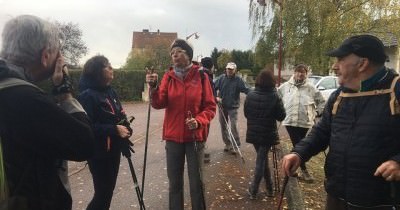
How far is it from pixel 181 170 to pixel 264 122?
197 cm

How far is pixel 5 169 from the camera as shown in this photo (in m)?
1.99

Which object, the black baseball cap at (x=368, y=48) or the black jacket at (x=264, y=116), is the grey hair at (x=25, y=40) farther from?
the black jacket at (x=264, y=116)

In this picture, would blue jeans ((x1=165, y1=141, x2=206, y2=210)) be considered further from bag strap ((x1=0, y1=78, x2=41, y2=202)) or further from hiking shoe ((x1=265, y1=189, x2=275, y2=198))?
bag strap ((x1=0, y1=78, x2=41, y2=202))

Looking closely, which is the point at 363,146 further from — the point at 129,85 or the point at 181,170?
the point at 129,85

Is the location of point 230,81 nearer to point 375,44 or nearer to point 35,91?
point 375,44

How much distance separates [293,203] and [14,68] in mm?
4490

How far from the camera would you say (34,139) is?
2.00m

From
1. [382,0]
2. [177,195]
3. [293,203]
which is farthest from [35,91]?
[382,0]

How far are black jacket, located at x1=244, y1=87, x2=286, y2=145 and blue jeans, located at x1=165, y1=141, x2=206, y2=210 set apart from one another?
1.66 m

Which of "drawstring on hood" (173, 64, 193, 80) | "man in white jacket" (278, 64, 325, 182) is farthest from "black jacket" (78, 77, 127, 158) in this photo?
"man in white jacket" (278, 64, 325, 182)

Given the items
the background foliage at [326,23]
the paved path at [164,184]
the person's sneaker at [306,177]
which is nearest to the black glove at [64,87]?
the paved path at [164,184]

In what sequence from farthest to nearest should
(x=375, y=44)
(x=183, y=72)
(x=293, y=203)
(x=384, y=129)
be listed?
(x=293, y=203) < (x=183, y=72) < (x=375, y=44) < (x=384, y=129)

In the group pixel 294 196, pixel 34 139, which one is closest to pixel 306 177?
pixel 294 196

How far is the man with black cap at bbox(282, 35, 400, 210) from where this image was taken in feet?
9.04
